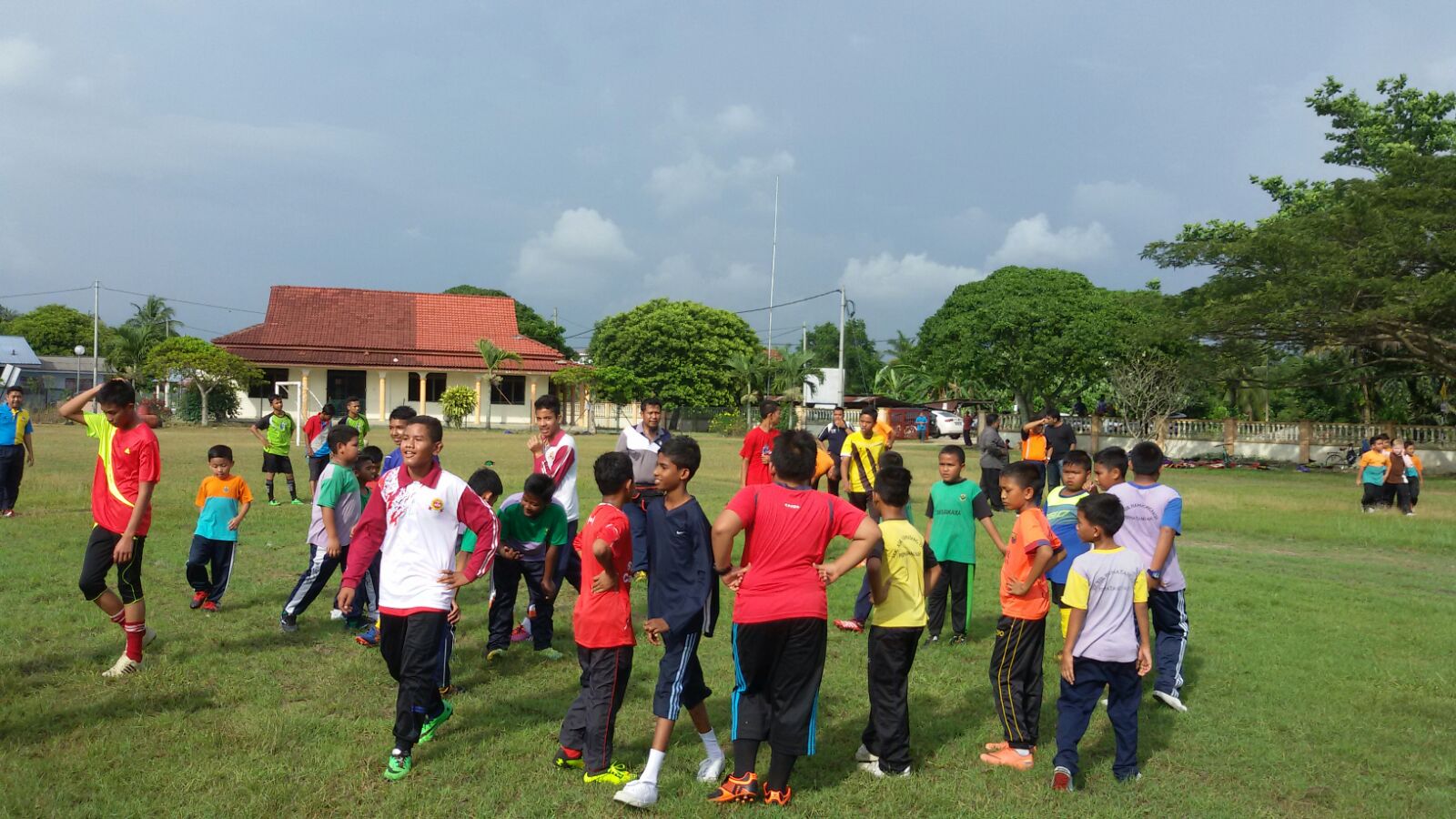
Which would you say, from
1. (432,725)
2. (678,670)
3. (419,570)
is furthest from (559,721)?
(419,570)

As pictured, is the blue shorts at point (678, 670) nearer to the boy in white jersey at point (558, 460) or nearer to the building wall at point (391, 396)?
the boy in white jersey at point (558, 460)

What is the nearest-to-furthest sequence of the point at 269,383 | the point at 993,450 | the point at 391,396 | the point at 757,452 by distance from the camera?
the point at 757,452 → the point at 993,450 → the point at 269,383 → the point at 391,396

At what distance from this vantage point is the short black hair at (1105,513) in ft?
15.1

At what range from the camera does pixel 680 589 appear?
14.6ft

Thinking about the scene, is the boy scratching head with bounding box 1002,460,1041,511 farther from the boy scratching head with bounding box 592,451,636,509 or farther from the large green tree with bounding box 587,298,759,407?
the large green tree with bounding box 587,298,759,407

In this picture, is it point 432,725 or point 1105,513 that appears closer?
point 1105,513

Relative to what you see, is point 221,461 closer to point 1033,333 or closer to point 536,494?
point 536,494

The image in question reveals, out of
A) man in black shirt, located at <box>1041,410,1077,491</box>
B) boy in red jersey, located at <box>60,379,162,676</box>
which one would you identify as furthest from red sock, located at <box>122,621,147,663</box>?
man in black shirt, located at <box>1041,410,1077,491</box>

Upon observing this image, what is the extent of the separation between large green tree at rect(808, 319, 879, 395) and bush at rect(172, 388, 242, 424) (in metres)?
48.4

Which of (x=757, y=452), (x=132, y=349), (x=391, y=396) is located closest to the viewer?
(x=757, y=452)

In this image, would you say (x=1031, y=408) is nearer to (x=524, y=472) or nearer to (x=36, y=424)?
(x=524, y=472)

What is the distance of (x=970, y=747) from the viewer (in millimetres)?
5098

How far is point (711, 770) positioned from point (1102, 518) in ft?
7.17

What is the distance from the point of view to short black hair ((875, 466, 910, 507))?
4836 millimetres
